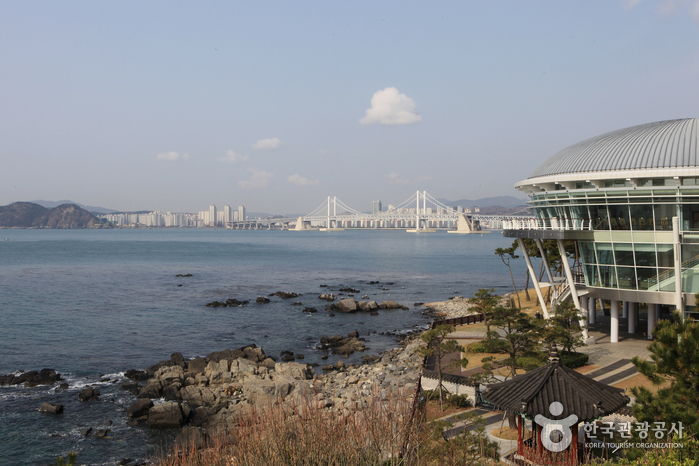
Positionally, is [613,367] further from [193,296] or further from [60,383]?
[193,296]

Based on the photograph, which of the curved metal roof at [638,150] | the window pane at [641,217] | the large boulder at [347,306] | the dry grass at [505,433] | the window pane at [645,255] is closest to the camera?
the dry grass at [505,433]

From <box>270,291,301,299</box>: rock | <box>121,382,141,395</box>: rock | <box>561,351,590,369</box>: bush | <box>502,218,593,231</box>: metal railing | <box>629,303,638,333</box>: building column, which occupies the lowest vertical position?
<box>121,382,141,395</box>: rock

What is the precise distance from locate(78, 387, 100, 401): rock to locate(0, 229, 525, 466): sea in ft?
0.92

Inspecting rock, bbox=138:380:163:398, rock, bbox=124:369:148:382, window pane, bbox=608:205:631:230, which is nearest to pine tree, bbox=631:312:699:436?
window pane, bbox=608:205:631:230

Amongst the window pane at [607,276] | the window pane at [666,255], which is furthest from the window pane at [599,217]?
the window pane at [666,255]

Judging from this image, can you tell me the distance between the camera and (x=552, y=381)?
10.0 metres

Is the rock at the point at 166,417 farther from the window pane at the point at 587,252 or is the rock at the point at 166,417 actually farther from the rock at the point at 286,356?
the window pane at the point at 587,252

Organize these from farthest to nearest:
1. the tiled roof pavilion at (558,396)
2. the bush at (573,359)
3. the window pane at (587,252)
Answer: the window pane at (587,252)
the bush at (573,359)
the tiled roof pavilion at (558,396)

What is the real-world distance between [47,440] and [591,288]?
71.0 ft

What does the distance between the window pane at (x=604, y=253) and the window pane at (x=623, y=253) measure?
244 millimetres

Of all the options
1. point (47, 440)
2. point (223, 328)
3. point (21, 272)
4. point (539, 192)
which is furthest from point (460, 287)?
point (21, 272)

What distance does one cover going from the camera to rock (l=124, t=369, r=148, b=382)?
23.3m

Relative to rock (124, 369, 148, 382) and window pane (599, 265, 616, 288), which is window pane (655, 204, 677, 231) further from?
rock (124, 369, 148, 382)

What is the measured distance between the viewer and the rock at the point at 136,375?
918 inches
